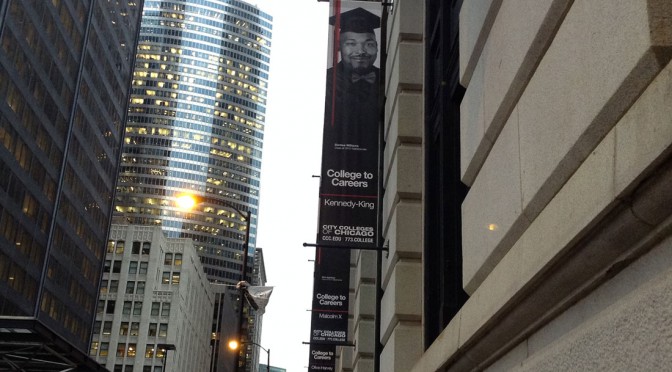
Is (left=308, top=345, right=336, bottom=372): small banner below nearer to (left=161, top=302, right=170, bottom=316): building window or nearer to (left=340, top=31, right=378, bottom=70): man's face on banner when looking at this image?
(left=340, top=31, right=378, bottom=70): man's face on banner

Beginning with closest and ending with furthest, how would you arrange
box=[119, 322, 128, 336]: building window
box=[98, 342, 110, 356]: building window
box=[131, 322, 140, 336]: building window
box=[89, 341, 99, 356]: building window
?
box=[89, 341, 99, 356]: building window, box=[98, 342, 110, 356]: building window, box=[131, 322, 140, 336]: building window, box=[119, 322, 128, 336]: building window

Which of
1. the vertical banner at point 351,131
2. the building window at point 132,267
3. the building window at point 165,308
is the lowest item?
the vertical banner at point 351,131

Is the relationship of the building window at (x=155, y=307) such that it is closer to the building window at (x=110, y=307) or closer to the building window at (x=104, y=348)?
the building window at (x=110, y=307)

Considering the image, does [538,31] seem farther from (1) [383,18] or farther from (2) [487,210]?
(1) [383,18]

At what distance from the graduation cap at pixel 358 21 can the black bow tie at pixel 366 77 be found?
36.1 inches

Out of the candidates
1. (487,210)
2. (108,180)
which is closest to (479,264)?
(487,210)

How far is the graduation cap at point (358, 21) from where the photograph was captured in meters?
16.3

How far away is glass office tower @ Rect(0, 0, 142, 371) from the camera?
7888 cm

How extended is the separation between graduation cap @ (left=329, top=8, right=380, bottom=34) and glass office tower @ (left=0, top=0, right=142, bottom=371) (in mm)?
67917

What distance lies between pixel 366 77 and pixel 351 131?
1306 mm

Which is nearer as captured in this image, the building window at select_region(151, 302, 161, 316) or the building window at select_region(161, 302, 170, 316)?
the building window at select_region(161, 302, 170, 316)

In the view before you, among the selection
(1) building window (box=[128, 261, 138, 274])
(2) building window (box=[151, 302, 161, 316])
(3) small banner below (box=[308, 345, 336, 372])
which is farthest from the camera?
(1) building window (box=[128, 261, 138, 274])

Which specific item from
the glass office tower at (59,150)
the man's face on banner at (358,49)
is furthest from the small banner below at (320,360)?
the glass office tower at (59,150)

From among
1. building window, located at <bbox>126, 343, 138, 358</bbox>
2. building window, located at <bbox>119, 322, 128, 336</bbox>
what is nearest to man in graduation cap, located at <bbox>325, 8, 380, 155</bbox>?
building window, located at <bbox>126, 343, 138, 358</bbox>
